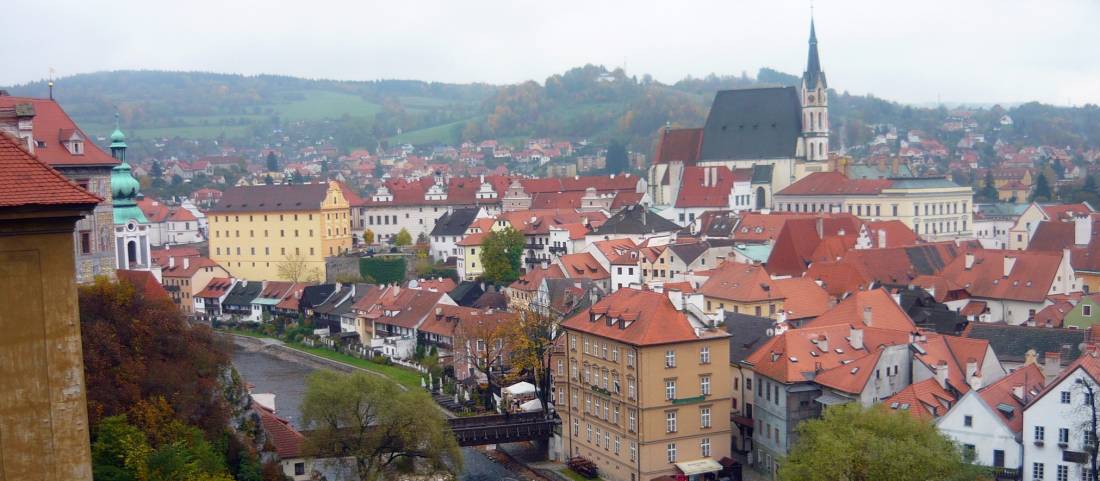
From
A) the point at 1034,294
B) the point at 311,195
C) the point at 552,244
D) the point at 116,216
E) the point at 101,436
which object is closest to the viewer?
the point at 101,436

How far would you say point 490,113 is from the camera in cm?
16700

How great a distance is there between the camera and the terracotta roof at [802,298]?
35.9 meters

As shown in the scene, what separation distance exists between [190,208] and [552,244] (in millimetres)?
37136

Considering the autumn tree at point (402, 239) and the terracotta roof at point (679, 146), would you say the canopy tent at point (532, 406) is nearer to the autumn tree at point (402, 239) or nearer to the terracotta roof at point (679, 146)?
the autumn tree at point (402, 239)

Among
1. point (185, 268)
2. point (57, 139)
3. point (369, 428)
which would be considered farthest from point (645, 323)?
point (185, 268)

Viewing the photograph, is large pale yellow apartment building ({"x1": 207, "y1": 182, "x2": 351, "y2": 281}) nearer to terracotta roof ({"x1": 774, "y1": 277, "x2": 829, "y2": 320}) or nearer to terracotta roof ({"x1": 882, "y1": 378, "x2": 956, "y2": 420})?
terracotta roof ({"x1": 774, "y1": 277, "x2": 829, "y2": 320})

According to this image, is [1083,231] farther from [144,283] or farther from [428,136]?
[428,136]

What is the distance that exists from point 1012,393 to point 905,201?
4036 cm

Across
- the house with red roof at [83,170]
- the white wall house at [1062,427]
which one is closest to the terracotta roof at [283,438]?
the house with red roof at [83,170]

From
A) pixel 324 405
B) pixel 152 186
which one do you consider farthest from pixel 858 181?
pixel 152 186

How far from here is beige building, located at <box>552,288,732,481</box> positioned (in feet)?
88.2

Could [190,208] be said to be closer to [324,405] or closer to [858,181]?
[858,181]

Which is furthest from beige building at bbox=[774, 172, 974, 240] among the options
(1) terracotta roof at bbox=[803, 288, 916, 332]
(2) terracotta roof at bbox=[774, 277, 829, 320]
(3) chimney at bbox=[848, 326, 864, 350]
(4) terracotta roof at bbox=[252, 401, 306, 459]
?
(4) terracotta roof at bbox=[252, 401, 306, 459]

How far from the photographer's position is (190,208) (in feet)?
273
